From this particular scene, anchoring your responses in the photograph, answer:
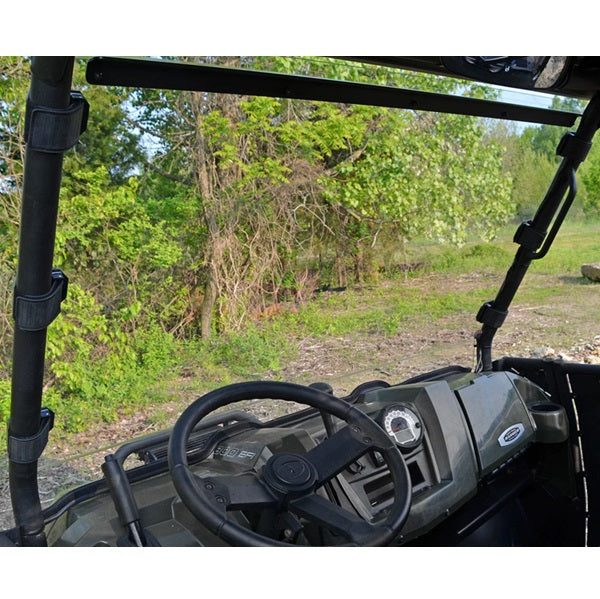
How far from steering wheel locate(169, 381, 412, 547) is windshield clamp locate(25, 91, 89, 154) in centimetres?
63

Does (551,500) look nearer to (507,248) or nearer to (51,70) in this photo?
(51,70)

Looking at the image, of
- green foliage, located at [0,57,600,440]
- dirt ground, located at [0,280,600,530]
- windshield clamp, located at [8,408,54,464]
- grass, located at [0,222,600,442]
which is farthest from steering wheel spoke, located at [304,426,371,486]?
green foliage, located at [0,57,600,440]

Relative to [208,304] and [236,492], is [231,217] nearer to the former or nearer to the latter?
[208,304]

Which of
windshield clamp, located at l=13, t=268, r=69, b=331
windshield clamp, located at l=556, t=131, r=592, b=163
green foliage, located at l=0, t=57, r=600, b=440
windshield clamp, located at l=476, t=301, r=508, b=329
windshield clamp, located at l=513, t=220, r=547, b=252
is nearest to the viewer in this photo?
windshield clamp, located at l=13, t=268, r=69, b=331

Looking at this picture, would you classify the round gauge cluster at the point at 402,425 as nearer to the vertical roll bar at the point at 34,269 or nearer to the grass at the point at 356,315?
the vertical roll bar at the point at 34,269

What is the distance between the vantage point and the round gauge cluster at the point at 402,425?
200 cm

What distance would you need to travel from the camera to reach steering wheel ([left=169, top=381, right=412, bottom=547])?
143 cm

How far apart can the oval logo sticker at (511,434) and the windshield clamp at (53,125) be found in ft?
5.11

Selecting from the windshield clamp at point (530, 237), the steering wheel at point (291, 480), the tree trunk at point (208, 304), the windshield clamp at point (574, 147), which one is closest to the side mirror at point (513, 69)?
the windshield clamp at point (574, 147)

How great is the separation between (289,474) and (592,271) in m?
9.94

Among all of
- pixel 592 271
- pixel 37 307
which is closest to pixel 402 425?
pixel 37 307

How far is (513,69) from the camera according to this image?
1673 millimetres

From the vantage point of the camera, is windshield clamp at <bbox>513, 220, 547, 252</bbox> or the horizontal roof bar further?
windshield clamp at <bbox>513, 220, 547, 252</bbox>

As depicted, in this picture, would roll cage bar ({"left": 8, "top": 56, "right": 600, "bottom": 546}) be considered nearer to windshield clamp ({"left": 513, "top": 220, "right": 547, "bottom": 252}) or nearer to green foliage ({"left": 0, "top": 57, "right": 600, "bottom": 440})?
windshield clamp ({"left": 513, "top": 220, "right": 547, "bottom": 252})
